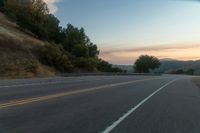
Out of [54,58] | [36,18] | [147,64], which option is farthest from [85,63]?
[147,64]

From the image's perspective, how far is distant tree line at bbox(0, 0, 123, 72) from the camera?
87438mm

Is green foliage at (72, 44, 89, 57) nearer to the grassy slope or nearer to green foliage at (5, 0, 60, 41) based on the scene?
green foliage at (5, 0, 60, 41)

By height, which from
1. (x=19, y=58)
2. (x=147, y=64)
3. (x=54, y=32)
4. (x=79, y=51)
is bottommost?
(x=19, y=58)

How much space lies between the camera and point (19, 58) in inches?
2689

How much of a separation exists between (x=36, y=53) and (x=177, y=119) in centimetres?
6205

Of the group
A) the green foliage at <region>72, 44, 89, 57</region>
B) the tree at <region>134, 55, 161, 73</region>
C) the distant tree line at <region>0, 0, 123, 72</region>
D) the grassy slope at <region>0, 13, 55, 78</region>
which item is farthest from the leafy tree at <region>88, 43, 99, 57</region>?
the tree at <region>134, 55, 161, 73</region>

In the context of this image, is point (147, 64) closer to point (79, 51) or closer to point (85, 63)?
A: point (79, 51)

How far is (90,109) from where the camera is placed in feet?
57.2

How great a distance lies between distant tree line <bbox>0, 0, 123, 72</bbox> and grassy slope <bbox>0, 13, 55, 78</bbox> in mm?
8043

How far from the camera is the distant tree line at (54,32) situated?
287ft

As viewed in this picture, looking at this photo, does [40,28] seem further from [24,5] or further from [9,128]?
[9,128]

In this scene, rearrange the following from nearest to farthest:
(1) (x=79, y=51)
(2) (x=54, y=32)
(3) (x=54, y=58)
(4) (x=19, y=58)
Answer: (4) (x=19, y=58) < (3) (x=54, y=58) < (1) (x=79, y=51) < (2) (x=54, y=32)

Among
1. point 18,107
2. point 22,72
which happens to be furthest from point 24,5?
point 18,107

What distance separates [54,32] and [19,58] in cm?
3325
